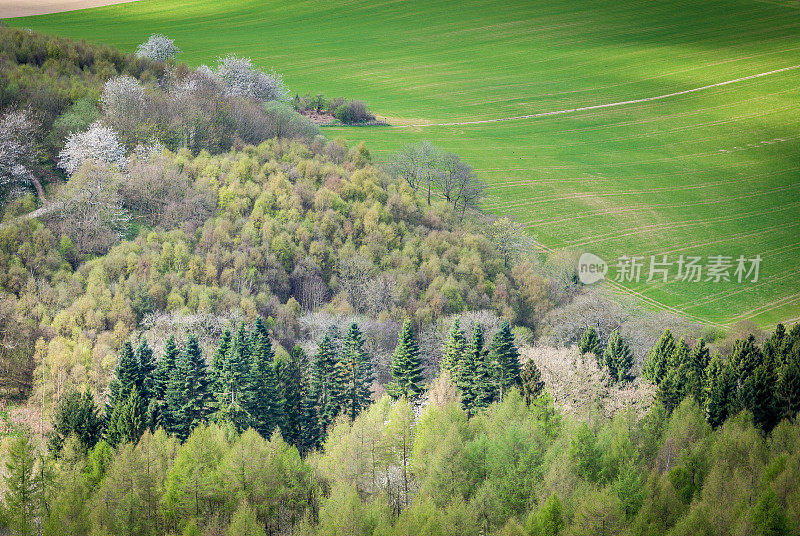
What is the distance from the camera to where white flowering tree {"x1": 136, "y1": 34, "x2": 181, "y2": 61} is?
159 m

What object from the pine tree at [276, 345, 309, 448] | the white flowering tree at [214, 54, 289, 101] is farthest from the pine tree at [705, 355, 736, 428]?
the white flowering tree at [214, 54, 289, 101]

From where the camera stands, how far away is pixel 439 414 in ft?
209

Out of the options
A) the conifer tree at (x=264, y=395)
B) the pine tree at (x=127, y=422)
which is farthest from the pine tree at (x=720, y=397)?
the pine tree at (x=127, y=422)

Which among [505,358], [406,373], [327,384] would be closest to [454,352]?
[505,358]

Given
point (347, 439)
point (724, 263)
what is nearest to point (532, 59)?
point (724, 263)

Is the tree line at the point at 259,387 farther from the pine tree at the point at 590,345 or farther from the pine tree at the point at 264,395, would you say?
the pine tree at the point at 590,345

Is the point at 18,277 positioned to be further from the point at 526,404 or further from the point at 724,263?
the point at 724,263

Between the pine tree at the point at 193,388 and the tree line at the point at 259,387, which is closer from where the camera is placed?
the tree line at the point at 259,387

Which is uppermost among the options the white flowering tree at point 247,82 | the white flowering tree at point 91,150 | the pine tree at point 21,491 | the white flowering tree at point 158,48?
the white flowering tree at point 158,48

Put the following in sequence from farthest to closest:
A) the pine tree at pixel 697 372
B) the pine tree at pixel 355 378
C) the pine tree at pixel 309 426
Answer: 1. the pine tree at pixel 697 372
2. the pine tree at pixel 355 378
3. the pine tree at pixel 309 426

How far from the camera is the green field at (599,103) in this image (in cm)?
12344

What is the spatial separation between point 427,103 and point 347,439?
114811mm

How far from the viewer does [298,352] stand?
2911 inches

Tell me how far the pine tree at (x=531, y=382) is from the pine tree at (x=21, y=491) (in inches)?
1378
